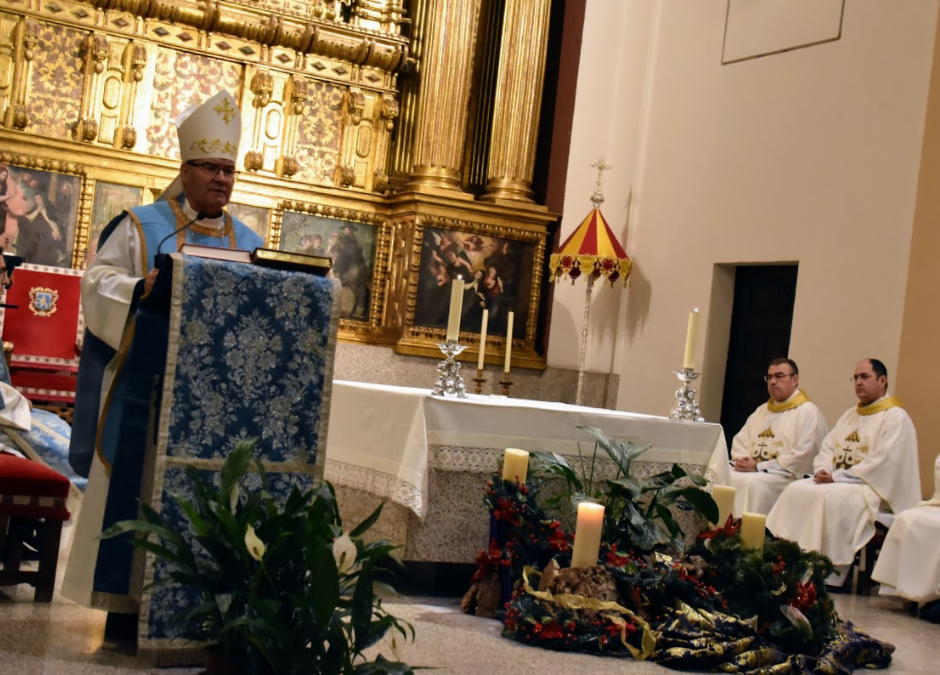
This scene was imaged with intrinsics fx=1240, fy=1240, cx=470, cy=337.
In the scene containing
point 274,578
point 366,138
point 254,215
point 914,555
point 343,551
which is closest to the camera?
point 343,551

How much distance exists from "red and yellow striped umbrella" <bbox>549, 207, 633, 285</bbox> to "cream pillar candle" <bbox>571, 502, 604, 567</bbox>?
206 inches

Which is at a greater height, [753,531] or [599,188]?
[599,188]

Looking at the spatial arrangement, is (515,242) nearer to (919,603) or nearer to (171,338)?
(919,603)

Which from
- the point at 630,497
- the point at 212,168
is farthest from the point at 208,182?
the point at 630,497

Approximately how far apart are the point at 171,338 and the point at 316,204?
6350mm

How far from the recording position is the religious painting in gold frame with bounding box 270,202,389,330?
33.4 ft

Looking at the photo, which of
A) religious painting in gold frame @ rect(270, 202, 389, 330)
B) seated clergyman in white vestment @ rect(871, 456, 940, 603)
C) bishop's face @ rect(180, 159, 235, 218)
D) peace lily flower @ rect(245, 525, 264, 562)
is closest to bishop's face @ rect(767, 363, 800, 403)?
seated clergyman in white vestment @ rect(871, 456, 940, 603)

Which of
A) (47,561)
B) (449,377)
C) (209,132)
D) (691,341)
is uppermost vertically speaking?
(209,132)

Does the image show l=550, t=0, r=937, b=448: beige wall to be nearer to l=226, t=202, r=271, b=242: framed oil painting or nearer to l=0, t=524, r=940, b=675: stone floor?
l=226, t=202, r=271, b=242: framed oil painting

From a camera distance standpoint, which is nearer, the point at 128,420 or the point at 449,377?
the point at 128,420

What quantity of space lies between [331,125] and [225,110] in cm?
601

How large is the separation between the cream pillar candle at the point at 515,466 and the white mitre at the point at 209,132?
6.01 ft

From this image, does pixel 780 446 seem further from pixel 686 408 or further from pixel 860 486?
pixel 686 408

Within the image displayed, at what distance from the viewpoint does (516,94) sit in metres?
10.6
